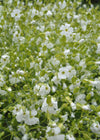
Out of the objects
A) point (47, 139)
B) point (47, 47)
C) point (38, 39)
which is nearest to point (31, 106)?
point (47, 139)

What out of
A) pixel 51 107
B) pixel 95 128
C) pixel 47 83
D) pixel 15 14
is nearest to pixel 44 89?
pixel 51 107

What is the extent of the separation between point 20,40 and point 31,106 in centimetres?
84

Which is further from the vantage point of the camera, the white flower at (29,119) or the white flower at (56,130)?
the white flower at (29,119)

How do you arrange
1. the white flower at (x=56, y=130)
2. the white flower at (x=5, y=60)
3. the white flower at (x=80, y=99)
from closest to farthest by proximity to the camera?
1. the white flower at (x=56, y=130)
2. the white flower at (x=80, y=99)
3. the white flower at (x=5, y=60)

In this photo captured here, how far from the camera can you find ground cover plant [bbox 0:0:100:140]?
1.44m

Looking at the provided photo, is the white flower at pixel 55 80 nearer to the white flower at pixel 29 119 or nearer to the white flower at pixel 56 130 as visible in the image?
the white flower at pixel 29 119

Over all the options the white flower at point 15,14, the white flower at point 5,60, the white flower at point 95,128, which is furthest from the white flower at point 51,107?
the white flower at point 15,14

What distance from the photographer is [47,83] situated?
1.80m

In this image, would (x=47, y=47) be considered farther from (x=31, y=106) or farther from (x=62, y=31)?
(x=31, y=106)

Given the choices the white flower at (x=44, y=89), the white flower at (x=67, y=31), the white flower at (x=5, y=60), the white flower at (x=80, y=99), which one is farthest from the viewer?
the white flower at (x=67, y=31)

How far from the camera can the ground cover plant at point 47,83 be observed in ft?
4.73

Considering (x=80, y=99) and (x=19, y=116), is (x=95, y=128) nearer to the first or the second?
(x=80, y=99)

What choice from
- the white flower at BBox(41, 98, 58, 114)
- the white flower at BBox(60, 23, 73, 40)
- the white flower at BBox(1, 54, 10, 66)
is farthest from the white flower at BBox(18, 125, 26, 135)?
the white flower at BBox(60, 23, 73, 40)

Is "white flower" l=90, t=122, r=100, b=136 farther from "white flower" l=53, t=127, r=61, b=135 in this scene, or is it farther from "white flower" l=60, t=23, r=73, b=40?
"white flower" l=60, t=23, r=73, b=40
